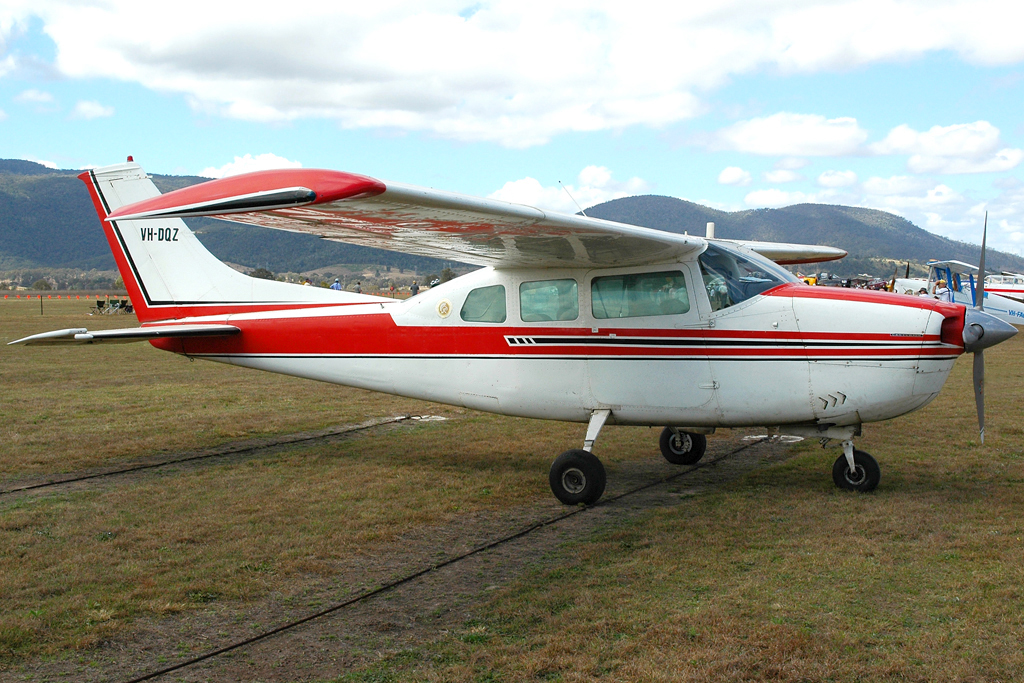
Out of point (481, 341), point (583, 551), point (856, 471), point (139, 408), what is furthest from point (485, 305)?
point (139, 408)

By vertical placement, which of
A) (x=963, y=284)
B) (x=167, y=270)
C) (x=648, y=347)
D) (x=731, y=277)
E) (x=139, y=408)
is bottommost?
(x=139, y=408)

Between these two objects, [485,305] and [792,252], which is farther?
[792,252]

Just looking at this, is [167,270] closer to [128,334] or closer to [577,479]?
[128,334]

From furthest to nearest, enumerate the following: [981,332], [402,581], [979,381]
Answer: [979,381]
[981,332]
[402,581]

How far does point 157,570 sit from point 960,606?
4.92 m

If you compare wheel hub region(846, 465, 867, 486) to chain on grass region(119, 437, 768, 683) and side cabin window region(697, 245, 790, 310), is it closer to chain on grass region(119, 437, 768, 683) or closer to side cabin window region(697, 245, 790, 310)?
chain on grass region(119, 437, 768, 683)

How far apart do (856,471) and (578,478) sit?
8.29 ft

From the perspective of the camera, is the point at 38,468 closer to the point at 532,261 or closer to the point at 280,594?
the point at 280,594

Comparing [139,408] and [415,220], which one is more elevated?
[415,220]

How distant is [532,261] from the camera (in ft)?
23.9

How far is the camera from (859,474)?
6.86m

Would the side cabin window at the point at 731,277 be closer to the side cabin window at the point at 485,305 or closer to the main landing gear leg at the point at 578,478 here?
the main landing gear leg at the point at 578,478

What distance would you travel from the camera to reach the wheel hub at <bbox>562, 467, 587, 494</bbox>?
6.75 m

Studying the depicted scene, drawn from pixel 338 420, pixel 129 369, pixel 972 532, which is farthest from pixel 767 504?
pixel 129 369
